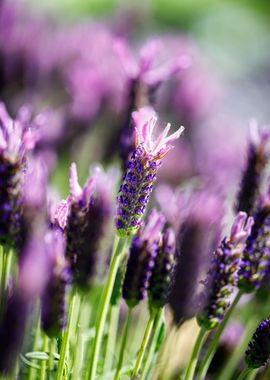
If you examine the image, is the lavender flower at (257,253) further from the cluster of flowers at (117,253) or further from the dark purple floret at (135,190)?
the dark purple floret at (135,190)

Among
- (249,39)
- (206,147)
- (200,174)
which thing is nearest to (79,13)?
(249,39)

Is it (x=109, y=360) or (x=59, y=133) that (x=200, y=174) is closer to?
(x=59, y=133)

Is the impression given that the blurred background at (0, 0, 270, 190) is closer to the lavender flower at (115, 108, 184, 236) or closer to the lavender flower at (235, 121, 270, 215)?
the lavender flower at (235, 121, 270, 215)

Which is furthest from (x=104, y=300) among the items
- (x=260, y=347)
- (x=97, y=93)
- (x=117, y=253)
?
(x=97, y=93)

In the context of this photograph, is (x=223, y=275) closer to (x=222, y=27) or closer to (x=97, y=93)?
(x=97, y=93)

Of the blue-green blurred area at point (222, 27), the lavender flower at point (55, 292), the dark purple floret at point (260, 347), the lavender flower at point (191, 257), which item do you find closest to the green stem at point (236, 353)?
the dark purple floret at point (260, 347)
